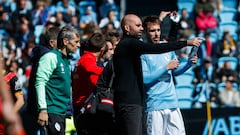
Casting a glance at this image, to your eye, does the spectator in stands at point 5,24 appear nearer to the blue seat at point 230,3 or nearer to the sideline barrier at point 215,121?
the sideline barrier at point 215,121

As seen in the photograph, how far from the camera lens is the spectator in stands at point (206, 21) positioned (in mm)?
21078

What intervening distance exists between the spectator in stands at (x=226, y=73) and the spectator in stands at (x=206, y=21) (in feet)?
6.06

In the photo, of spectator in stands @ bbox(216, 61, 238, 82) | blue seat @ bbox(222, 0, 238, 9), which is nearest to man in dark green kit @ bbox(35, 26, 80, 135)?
spectator in stands @ bbox(216, 61, 238, 82)

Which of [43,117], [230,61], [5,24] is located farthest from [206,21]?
[43,117]

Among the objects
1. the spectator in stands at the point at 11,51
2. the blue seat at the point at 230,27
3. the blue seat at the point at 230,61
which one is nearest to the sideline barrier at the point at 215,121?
the spectator in stands at the point at 11,51

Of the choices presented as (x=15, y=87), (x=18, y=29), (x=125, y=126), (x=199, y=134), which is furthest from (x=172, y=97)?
(x=18, y=29)

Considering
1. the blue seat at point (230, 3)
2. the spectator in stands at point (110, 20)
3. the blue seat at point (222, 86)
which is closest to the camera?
the blue seat at point (222, 86)

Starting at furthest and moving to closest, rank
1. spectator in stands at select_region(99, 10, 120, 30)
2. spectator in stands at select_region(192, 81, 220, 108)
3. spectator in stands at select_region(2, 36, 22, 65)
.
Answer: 1. spectator in stands at select_region(99, 10, 120, 30)
2. spectator in stands at select_region(2, 36, 22, 65)
3. spectator in stands at select_region(192, 81, 220, 108)

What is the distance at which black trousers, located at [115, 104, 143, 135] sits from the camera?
8477 mm

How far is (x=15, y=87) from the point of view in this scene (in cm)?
901

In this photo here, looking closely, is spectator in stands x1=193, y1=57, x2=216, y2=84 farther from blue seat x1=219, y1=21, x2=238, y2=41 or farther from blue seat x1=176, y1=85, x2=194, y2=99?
blue seat x1=219, y1=21, x2=238, y2=41

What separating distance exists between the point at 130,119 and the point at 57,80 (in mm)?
1273

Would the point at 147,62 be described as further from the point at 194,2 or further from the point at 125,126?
the point at 194,2

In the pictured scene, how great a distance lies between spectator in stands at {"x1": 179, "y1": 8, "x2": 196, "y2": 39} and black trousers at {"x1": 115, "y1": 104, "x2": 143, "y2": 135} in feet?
38.6
